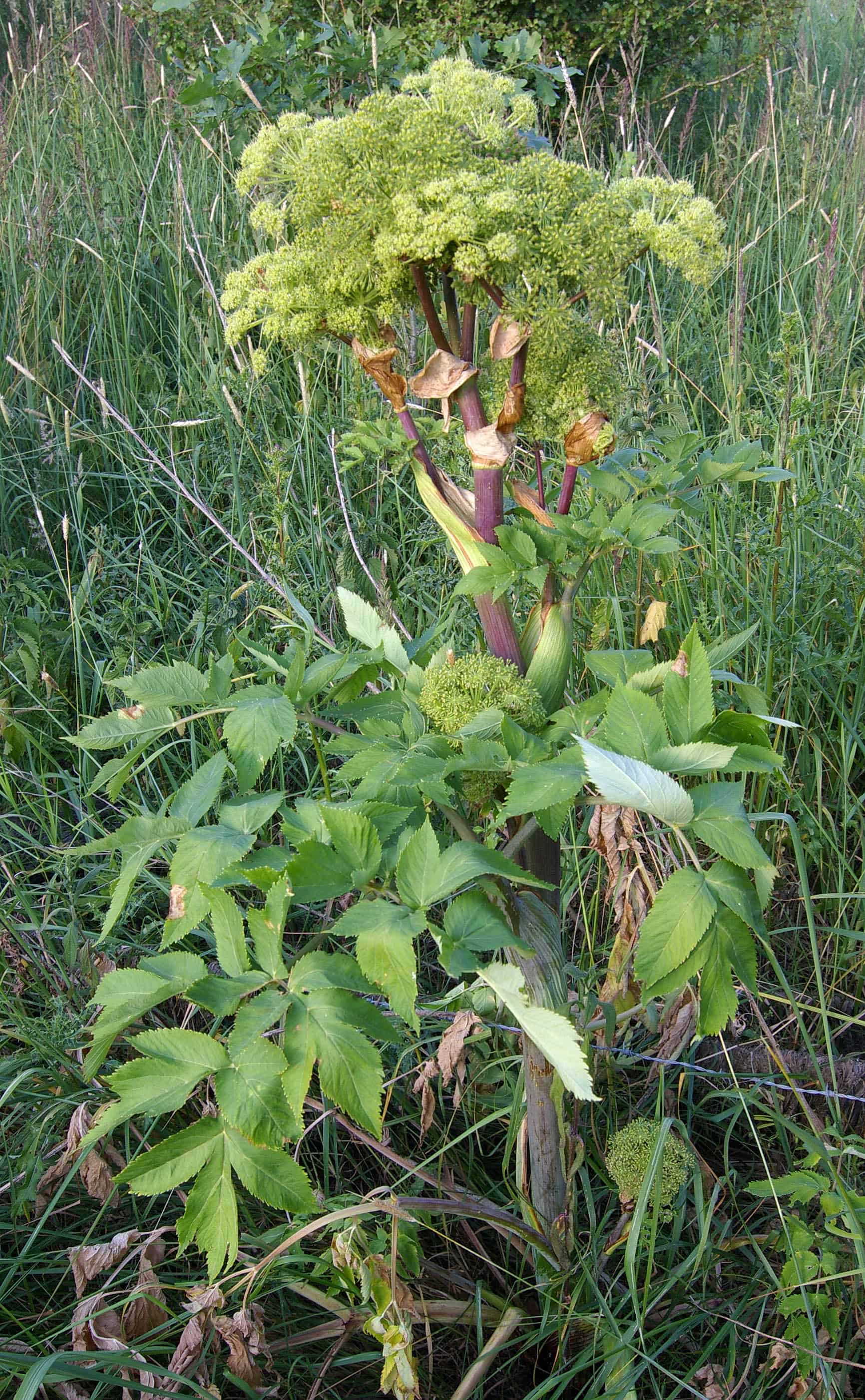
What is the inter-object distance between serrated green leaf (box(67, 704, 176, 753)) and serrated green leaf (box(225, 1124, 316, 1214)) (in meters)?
0.44

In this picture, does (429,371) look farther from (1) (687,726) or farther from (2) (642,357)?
(2) (642,357)

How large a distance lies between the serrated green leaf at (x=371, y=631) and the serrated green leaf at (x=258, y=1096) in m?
0.49

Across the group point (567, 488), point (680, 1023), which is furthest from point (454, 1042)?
point (567, 488)

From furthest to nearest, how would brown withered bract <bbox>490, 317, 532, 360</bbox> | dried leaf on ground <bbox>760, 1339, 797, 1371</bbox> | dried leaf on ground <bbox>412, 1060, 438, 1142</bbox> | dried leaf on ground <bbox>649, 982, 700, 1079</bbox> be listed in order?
dried leaf on ground <bbox>649, 982, 700, 1079</bbox>, dried leaf on ground <bbox>412, 1060, 438, 1142</bbox>, dried leaf on ground <bbox>760, 1339, 797, 1371</bbox>, brown withered bract <bbox>490, 317, 532, 360</bbox>

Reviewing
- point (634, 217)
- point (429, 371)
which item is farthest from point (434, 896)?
point (634, 217)

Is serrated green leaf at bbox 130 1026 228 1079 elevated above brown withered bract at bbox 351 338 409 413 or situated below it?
below

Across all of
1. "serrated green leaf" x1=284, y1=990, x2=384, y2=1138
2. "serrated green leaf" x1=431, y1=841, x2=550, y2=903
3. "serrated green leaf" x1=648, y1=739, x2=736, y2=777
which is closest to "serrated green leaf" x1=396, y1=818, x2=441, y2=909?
"serrated green leaf" x1=431, y1=841, x2=550, y2=903

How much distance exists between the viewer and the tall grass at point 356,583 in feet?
4.91

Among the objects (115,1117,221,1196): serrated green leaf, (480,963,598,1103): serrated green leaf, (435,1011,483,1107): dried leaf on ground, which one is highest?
(480,963,598,1103): serrated green leaf

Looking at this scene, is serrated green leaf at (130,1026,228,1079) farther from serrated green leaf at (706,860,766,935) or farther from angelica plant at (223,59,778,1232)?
serrated green leaf at (706,860,766,935)

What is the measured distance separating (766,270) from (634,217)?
3036 millimetres

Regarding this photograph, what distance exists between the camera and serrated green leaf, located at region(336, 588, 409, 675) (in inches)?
48.5

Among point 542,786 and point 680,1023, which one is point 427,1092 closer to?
point 680,1023

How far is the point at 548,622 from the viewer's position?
1201 mm
